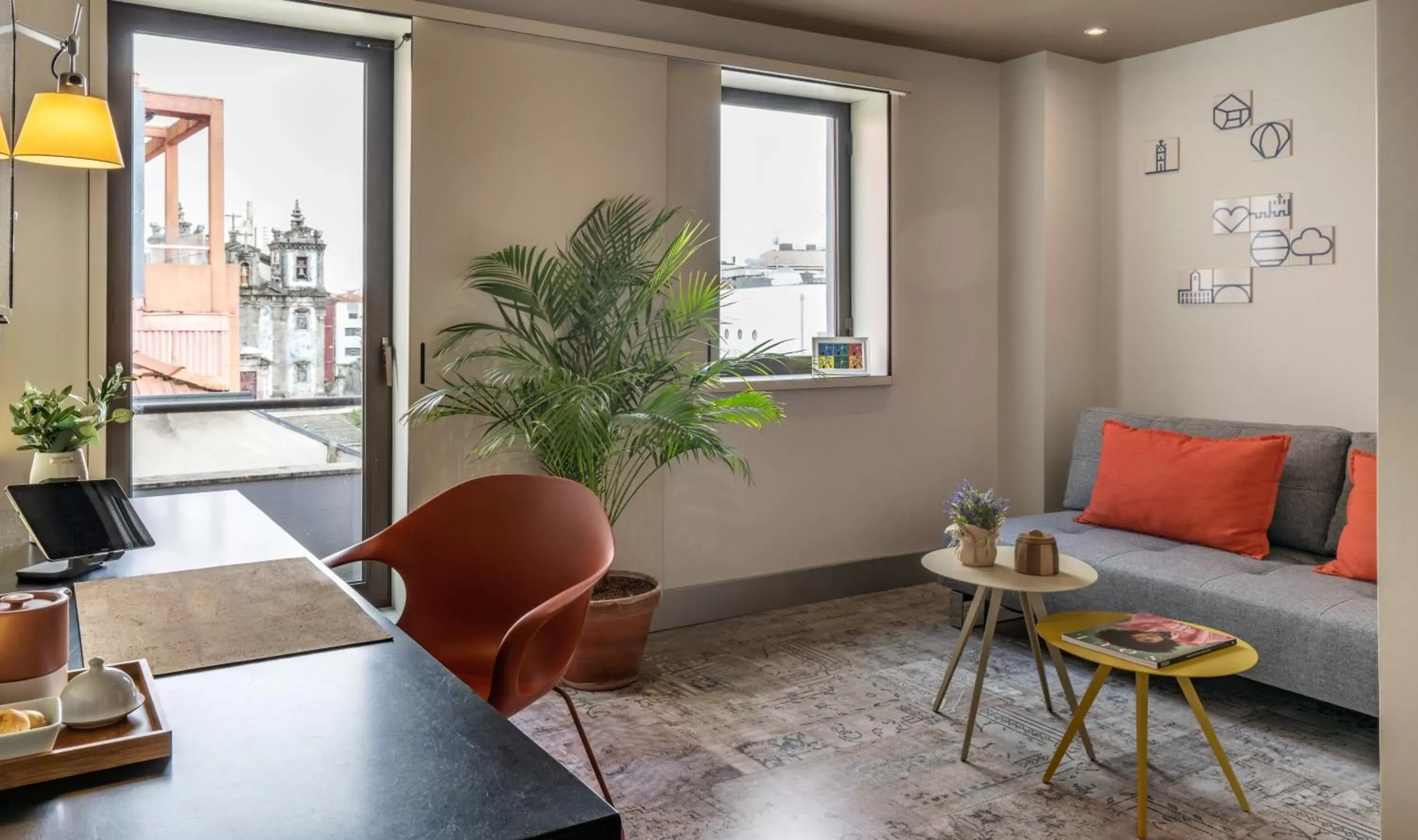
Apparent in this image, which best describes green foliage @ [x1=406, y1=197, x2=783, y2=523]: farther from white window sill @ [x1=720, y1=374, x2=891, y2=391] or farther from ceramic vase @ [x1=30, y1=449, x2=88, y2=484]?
ceramic vase @ [x1=30, y1=449, x2=88, y2=484]

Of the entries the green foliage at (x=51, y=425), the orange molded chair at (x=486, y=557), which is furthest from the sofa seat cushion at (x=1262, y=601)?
the green foliage at (x=51, y=425)

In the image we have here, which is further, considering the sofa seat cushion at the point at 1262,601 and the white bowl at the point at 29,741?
the sofa seat cushion at the point at 1262,601

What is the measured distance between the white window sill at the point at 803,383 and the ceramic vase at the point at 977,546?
4.13 ft

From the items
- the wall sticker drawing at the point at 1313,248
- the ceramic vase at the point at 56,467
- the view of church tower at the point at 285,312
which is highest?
the wall sticker drawing at the point at 1313,248

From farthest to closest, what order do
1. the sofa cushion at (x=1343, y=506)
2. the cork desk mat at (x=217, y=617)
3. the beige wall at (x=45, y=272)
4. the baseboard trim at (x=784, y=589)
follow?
the baseboard trim at (x=784, y=589) < the sofa cushion at (x=1343, y=506) < the beige wall at (x=45, y=272) < the cork desk mat at (x=217, y=617)

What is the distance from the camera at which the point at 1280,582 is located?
330 centimetres

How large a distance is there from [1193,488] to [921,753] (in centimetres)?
166

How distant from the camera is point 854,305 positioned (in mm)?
4750

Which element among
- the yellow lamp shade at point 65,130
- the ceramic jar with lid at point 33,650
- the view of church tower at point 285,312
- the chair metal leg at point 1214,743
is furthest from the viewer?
the view of church tower at point 285,312

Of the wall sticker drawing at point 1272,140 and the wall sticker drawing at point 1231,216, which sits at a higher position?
the wall sticker drawing at point 1272,140

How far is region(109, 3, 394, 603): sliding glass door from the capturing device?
330 cm

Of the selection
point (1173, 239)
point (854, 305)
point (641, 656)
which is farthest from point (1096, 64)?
point (641, 656)

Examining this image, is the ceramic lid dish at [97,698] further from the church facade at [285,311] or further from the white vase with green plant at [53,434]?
the church facade at [285,311]

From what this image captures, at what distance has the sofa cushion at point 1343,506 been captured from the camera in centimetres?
362
